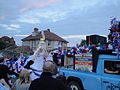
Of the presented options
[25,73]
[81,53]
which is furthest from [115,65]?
[25,73]

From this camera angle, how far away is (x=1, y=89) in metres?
2.86

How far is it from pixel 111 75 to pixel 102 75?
33 centimetres

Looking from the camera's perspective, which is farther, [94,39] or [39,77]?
[94,39]

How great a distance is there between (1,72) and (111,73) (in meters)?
3.29

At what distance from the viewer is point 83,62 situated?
600 cm

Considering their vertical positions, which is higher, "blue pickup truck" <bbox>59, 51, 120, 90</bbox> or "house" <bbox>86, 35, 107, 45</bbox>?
"house" <bbox>86, 35, 107, 45</bbox>

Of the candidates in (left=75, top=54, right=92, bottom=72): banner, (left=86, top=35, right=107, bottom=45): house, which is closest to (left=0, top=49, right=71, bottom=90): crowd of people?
(left=75, top=54, right=92, bottom=72): banner

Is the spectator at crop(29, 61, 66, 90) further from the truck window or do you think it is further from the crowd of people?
the truck window

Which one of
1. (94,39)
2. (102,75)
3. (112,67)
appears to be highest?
(94,39)

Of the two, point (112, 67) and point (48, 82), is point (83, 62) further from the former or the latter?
point (48, 82)

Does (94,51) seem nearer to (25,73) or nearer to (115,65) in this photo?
(115,65)

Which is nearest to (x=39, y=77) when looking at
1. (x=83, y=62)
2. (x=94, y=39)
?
(x=83, y=62)

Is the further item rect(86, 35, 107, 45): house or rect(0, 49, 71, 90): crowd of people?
rect(86, 35, 107, 45): house

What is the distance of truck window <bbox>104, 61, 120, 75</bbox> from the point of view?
4990 millimetres
